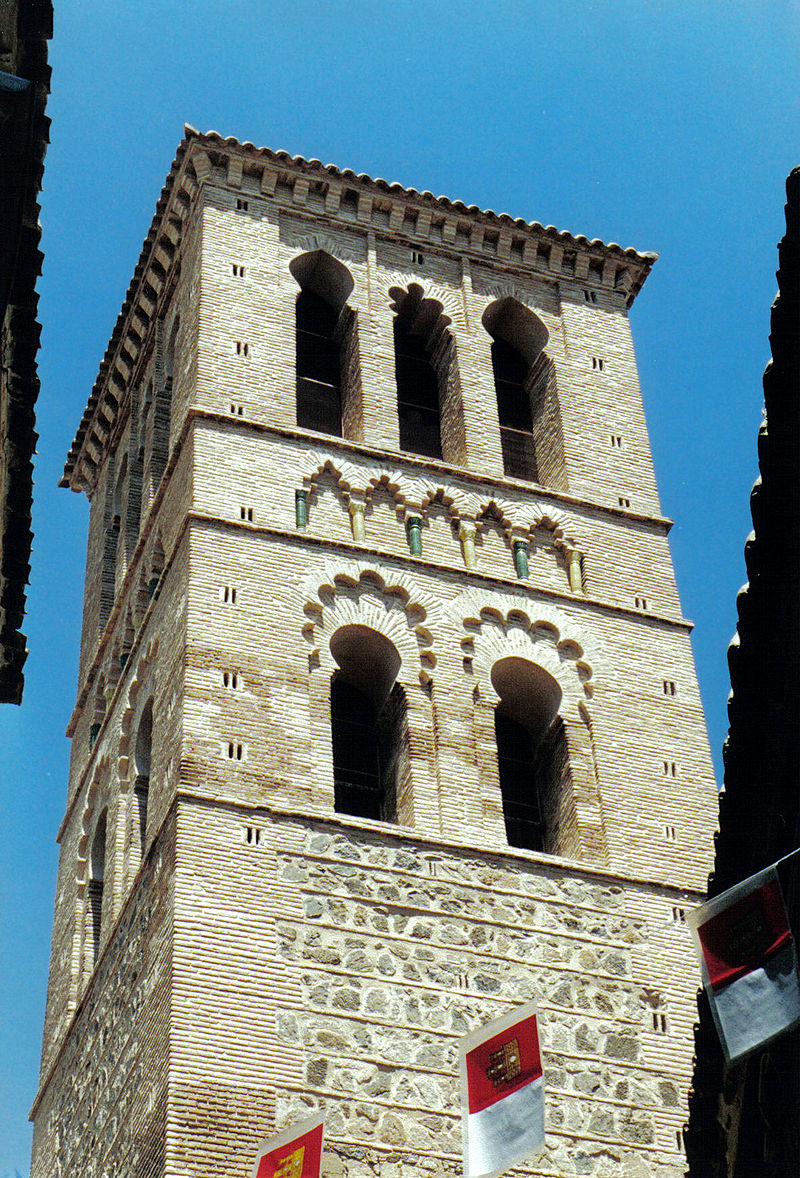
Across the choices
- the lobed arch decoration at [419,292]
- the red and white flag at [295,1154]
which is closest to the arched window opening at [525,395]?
the lobed arch decoration at [419,292]

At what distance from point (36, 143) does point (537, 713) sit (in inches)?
438

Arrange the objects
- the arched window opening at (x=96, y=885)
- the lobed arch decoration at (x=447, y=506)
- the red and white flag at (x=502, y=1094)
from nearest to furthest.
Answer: the red and white flag at (x=502, y=1094) → the arched window opening at (x=96, y=885) → the lobed arch decoration at (x=447, y=506)

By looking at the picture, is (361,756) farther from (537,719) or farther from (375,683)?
(537,719)

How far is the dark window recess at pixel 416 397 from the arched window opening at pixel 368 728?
3.52 metres

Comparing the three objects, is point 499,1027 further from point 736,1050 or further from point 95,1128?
point 95,1128

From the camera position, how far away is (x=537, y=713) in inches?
826

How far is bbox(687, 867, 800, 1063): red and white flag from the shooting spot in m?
9.29

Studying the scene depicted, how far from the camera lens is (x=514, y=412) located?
2480 centimetres

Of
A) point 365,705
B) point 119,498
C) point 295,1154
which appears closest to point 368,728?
point 365,705

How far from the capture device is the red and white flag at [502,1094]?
13.2m

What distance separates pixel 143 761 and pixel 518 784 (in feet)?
11.9

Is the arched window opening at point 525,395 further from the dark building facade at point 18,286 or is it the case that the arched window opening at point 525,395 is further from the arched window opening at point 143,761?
the dark building facade at point 18,286

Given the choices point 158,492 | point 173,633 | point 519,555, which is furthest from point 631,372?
point 173,633

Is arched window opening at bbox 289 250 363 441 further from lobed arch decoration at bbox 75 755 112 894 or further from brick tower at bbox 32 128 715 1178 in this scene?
lobed arch decoration at bbox 75 755 112 894
